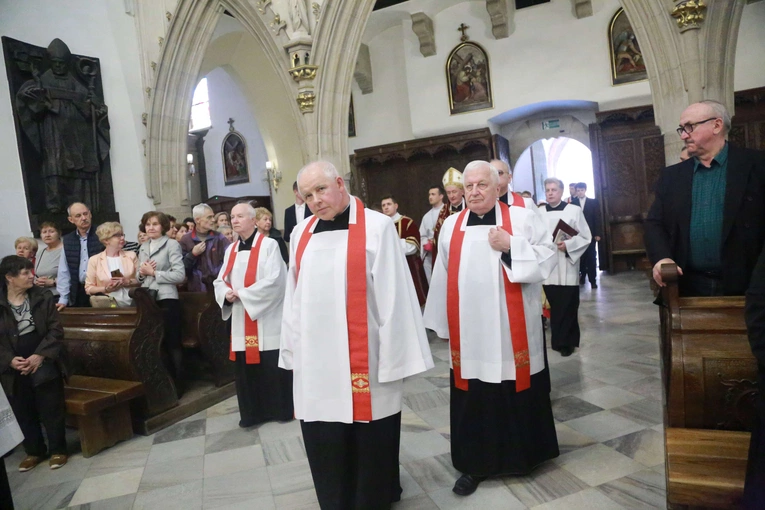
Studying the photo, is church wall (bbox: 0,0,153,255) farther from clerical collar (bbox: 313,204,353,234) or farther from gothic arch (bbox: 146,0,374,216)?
clerical collar (bbox: 313,204,353,234)

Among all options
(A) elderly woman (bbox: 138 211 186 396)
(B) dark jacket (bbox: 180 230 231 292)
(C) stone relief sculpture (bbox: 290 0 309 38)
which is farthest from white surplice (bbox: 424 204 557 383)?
(C) stone relief sculpture (bbox: 290 0 309 38)

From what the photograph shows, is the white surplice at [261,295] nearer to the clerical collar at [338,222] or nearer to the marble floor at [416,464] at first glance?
the marble floor at [416,464]

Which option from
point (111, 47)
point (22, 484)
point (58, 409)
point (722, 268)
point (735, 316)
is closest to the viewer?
point (735, 316)

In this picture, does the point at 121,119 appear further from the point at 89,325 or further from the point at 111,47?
the point at 89,325

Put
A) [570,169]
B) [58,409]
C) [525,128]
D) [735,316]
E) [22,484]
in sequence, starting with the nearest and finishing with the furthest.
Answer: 1. [735,316]
2. [22,484]
3. [58,409]
4. [525,128]
5. [570,169]

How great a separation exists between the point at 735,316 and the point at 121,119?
8.40 m

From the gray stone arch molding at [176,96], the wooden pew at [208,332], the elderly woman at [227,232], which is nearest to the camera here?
the wooden pew at [208,332]

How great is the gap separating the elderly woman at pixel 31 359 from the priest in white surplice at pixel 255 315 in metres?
1.16

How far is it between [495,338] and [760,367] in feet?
4.55

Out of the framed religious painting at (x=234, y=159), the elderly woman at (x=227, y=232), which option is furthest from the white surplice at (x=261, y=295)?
the framed religious painting at (x=234, y=159)

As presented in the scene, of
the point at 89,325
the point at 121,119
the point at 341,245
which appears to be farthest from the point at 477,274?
the point at 121,119

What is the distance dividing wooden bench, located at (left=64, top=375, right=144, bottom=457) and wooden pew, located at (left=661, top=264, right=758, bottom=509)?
359cm

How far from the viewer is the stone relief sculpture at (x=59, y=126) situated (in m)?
6.86

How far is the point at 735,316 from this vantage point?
84.3 inches
